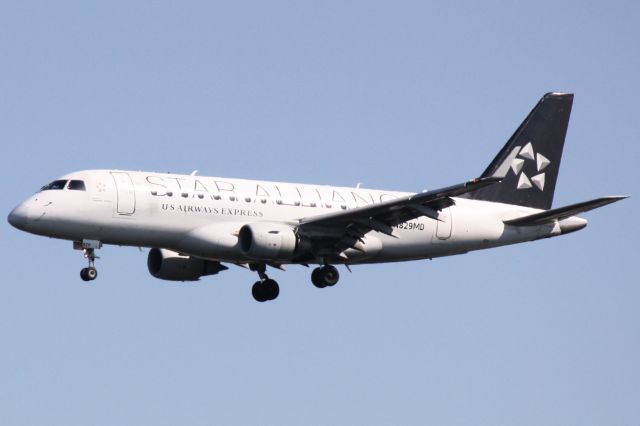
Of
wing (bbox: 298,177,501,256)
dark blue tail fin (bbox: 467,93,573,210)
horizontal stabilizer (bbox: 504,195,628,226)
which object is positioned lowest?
wing (bbox: 298,177,501,256)

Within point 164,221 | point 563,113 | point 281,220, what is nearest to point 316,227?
point 281,220

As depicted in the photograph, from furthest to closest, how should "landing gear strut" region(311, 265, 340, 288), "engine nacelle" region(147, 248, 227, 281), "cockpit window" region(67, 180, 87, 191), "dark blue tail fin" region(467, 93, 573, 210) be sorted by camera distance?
"dark blue tail fin" region(467, 93, 573, 210), "engine nacelle" region(147, 248, 227, 281), "landing gear strut" region(311, 265, 340, 288), "cockpit window" region(67, 180, 87, 191)

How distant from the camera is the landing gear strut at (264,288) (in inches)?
2130

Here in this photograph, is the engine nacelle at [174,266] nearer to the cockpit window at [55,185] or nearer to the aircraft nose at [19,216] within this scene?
the cockpit window at [55,185]

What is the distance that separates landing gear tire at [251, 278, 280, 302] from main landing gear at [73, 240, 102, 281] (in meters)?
7.66

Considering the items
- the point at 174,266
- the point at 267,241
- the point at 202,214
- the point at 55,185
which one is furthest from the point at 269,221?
the point at 55,185

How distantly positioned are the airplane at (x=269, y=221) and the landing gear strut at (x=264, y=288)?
4cm

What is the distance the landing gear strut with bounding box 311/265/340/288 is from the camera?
51.6m

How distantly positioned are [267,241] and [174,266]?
5.79 m

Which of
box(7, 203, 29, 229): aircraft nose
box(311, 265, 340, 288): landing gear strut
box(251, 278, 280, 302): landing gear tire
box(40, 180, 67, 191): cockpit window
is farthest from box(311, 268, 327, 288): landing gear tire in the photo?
box(7, 203, 29, 229): aircraft nose

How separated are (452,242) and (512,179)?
473 centimetres

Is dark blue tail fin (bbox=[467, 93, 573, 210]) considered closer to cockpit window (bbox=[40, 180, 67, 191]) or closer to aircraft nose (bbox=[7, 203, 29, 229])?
cockpit window (bbox=[40, 180, 67, 191])

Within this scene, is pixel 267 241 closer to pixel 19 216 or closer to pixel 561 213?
pixel 19 216

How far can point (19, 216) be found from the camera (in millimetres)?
48250
